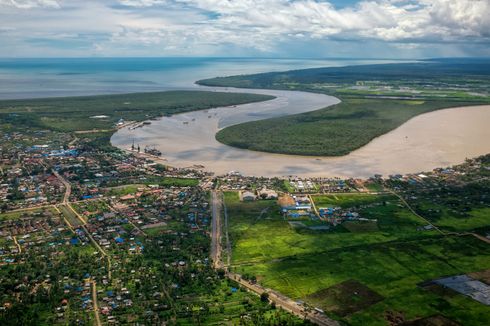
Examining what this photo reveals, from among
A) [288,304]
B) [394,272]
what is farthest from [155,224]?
[394,272]

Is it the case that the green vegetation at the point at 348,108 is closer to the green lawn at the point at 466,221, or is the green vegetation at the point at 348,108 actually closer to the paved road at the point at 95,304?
the green lawn at the point at 466,221

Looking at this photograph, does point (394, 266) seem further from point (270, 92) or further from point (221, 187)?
point (270, 92)

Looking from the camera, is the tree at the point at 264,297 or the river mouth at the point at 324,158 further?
the river mouth at the point at 324,158

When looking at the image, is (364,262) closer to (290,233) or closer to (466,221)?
(290,233)

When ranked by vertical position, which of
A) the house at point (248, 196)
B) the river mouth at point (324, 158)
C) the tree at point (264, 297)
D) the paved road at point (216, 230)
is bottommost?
the tree at point (264, 297)

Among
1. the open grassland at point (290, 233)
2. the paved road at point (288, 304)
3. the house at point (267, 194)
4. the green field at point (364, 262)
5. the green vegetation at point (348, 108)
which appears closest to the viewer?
the paved road at point (288, 304)

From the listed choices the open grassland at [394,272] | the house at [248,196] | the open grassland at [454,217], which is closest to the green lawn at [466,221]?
the open grassland at [454,217]
